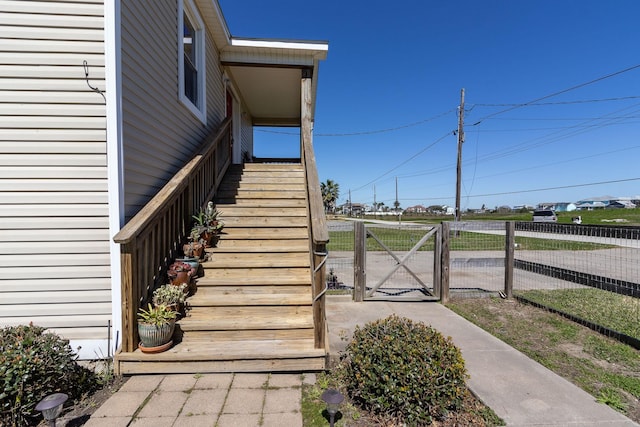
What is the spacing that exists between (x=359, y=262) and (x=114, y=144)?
361 centimetres

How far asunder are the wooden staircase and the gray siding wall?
1155 millimetres

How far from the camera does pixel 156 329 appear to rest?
8.61ft

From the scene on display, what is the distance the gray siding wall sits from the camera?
2.96 m

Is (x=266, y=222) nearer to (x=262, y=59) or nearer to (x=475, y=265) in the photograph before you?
(x=262, y=59)

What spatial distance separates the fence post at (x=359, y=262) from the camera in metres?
4.80

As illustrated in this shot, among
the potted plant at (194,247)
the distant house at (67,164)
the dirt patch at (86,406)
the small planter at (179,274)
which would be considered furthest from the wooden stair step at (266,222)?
the dirt patch at (86,406)

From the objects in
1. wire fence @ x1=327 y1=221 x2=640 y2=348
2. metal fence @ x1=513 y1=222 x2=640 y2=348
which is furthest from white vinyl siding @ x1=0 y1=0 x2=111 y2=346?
metal fence @ x1=513 y1=222 x2=640 y2=348

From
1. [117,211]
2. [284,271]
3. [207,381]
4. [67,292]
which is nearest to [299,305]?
[284,271]

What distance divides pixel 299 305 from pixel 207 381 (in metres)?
1.14

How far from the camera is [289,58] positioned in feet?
20.1

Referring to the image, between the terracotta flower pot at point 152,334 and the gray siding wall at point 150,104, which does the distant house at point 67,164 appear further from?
the terracotta flower pot at point 152,334

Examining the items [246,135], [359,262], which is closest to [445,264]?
[359,262]

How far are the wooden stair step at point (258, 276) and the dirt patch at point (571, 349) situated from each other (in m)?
2.50

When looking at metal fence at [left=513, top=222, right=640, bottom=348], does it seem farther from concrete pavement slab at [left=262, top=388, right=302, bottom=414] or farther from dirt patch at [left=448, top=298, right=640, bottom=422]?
concrete pavement slab at [left=262, top=388, right=302, bottom=414]
